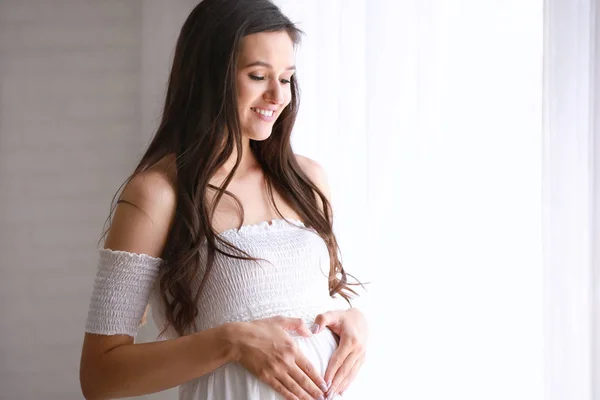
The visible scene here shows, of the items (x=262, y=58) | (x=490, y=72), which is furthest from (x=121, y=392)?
(x=490, y=72)

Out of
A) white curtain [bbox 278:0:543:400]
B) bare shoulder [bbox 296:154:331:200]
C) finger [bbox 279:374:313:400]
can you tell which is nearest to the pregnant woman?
finger [bbox 279:374:313:400]

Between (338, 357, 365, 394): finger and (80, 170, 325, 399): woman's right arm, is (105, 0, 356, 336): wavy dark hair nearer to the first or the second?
(80, 170, 325, 399): woman's right arm

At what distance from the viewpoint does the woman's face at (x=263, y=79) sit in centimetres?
145

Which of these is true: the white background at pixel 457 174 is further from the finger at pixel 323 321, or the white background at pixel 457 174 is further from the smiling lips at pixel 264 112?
the smiling lips at pixel 264 112

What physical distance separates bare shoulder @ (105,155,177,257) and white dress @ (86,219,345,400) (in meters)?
0.02

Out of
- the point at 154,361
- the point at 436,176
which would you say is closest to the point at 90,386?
the point at 154,361

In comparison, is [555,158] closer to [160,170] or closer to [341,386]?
[341,386]

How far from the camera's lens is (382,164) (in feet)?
6.50

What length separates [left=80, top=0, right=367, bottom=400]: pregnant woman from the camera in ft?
4.36

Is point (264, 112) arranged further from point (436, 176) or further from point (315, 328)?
point (436, 176)

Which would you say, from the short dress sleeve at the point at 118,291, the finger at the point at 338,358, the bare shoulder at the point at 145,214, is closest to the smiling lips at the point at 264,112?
the bare shoulder at the point at 145,214

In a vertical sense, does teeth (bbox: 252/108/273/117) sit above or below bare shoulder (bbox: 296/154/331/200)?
above

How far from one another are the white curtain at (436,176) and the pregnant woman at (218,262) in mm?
440

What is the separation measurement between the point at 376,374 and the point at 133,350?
0.87 meters
